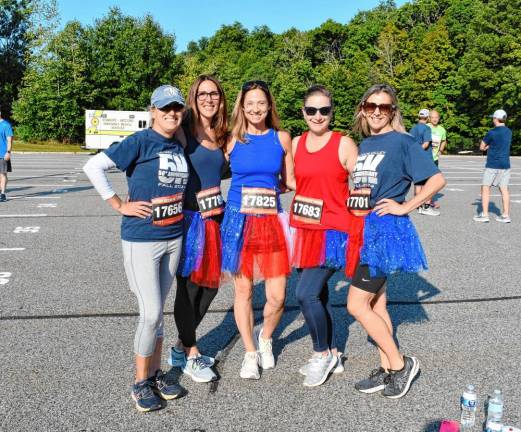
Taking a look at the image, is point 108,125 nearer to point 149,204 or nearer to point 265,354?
point 265,354

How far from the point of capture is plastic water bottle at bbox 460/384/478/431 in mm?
2758

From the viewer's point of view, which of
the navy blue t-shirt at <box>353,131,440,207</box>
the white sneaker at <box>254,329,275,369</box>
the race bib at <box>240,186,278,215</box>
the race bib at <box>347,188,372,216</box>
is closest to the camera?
the navy blue t-shirt at <box>353,131,440,207</box>

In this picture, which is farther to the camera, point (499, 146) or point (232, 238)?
point (499, 146)

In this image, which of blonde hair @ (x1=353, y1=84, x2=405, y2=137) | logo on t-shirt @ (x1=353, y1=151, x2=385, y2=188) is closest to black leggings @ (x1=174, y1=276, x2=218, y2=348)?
logo on t-shirt @ (x1=353, y1=151, x2=385, y2=188)

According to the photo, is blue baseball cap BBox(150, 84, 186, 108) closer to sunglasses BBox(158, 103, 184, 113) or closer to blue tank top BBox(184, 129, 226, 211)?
sunglasses BBox(158, 103, 184, 113)

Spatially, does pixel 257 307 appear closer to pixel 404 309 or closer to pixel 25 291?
pixel 404 309

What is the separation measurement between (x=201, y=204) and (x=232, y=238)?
1.01 ft

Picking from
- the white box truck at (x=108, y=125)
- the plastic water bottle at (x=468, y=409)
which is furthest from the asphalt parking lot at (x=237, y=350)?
the white box truck at (x=108, y=125)

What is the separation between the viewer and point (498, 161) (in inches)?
379

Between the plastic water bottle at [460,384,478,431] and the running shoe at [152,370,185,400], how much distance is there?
1.64 meters

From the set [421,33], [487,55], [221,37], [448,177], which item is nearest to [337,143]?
[448,177]

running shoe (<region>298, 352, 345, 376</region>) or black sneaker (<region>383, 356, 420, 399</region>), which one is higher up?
black sneaker (<region>383, 356, 420, 399</region>)

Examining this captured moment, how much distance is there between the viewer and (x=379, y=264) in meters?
3.20

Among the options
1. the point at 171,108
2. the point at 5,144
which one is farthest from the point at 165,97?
the point at 5,144
